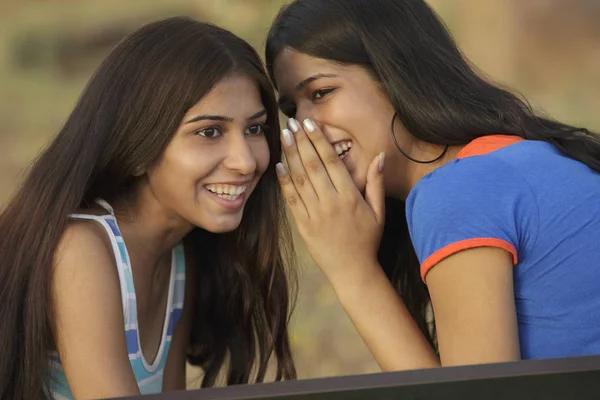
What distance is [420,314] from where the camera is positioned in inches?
123

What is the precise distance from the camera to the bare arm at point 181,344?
3.04 meters

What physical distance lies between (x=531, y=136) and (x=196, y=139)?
0.84 m

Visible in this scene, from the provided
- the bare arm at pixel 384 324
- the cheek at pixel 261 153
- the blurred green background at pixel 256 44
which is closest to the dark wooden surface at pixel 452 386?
the bare arm at pixel 384 324

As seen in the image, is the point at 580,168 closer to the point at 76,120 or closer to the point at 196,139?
the point at 196,139

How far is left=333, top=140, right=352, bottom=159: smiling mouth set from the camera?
2.68 meters

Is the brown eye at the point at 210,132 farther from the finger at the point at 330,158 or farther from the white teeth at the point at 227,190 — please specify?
the finger at the point at 330,158

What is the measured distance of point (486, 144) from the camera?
7.85 ft

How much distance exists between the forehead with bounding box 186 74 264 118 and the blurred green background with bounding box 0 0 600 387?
3275mm

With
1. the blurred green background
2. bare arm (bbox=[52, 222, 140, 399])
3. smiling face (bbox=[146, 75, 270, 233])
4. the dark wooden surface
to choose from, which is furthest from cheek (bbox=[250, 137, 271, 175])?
the blurred green background

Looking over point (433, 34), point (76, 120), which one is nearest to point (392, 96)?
point (433, 34)

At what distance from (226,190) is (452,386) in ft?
5.10

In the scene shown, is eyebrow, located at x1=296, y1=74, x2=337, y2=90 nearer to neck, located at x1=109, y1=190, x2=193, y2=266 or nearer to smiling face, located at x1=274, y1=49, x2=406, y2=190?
smiling face, located at x1=274, y1=49, x2=406, y2=190

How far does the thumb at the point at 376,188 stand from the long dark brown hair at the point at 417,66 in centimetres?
12

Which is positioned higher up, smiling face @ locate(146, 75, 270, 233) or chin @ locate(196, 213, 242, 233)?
smiling face @ locate(146, 75, 270, 233)
